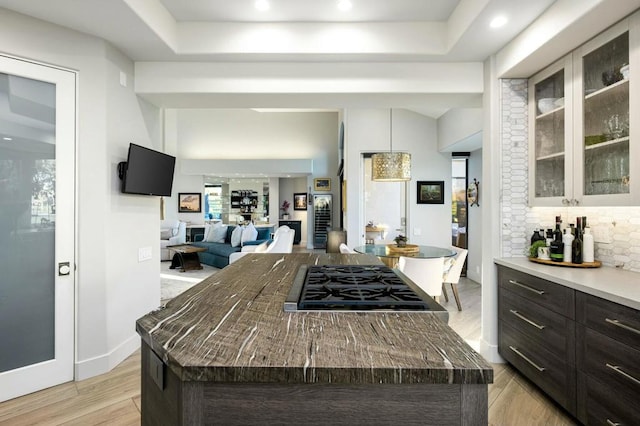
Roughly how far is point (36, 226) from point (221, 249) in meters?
5.05

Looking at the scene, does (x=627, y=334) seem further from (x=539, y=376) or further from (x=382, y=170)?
(x=382, y=170)

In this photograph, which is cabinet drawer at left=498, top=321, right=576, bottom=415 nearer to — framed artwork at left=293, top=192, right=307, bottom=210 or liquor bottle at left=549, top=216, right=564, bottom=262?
liquor bottle at left=549, top=216, right=564, bottom=262

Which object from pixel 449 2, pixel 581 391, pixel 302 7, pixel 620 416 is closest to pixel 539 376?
pixel 581 391

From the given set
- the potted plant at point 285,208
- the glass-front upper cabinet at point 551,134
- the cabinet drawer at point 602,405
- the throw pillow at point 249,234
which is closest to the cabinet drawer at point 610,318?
the cabinet drawer at point 602,405

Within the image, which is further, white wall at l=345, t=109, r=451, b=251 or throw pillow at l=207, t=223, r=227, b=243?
throw pillow at l=207, t=223, r=227, b=243

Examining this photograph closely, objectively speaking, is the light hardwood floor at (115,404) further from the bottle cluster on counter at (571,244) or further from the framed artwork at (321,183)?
the framed artwork at (321,183)

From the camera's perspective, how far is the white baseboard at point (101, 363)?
2.69 meters

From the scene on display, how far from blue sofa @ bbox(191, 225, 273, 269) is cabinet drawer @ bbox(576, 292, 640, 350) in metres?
6.22

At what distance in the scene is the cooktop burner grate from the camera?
1.35 meters

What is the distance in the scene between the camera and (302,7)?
270 cm

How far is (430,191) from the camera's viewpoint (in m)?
6.24

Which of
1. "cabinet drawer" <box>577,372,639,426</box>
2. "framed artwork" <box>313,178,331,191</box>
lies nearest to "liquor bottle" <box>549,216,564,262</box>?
"cabinet drawer" <box>577,372,639,426</box>

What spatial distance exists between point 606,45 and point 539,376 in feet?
7.21

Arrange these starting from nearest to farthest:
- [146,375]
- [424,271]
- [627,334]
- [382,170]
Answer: [146,375] < [627,334] < [424,271] < [382,170]
